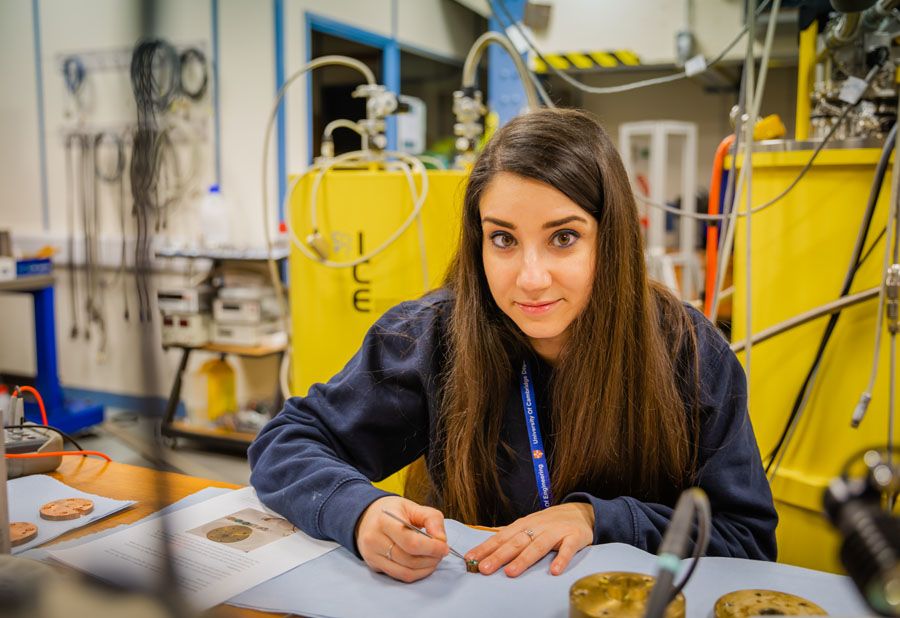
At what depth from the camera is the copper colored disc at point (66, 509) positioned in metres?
0.91

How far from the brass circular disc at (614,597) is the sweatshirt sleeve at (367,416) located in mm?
438

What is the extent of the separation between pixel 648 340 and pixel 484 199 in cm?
30

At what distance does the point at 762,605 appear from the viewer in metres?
0.65

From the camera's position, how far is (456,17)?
5594mm

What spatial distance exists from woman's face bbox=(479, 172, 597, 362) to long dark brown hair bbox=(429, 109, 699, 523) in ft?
0.07

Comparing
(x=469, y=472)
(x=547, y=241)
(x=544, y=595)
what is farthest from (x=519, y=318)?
(x=544, y=595)

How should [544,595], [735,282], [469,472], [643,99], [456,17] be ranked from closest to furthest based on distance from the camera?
[544,595]
[469,472]
[735,282]
[456,17]
[643,99]

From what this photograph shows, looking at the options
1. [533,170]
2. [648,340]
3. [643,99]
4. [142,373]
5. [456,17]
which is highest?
[456,17]

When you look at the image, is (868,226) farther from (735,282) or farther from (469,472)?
(469,472)

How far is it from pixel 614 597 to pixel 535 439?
46 cm

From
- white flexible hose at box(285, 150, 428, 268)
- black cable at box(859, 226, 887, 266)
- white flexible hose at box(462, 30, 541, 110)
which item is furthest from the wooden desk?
black cable at box(859, 226, 887, 266)

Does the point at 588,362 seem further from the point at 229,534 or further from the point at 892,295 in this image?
the point at 892,295

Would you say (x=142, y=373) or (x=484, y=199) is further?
(x=484, y=199)

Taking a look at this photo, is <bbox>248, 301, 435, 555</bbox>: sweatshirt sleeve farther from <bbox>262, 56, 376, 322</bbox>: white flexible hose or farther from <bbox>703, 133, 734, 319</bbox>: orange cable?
<bbox>262, 56, 376, 322</bbox>: white flexible hose
